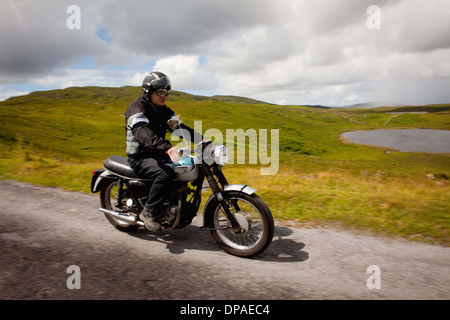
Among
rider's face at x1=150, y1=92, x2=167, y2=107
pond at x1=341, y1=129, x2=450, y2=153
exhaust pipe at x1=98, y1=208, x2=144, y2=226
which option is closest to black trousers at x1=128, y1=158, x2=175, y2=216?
exhaust pipe at x1=98, y1=208, x2=144, y2=226

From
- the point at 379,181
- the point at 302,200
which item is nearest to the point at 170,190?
the point at 302,200

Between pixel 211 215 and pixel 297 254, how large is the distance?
1.70 metres

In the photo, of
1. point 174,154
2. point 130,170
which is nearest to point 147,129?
point 174,154

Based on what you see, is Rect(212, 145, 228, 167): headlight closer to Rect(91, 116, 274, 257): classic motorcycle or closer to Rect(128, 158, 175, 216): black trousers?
Rect(91, 116, 274, 257): classic motorcycle

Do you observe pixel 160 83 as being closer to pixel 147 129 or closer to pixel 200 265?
pixel 147 129

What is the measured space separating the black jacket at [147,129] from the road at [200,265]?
70.0 inches

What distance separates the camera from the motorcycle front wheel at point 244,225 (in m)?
4.39

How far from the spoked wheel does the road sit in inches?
7.5

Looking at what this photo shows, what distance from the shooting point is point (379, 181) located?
39.5 ft

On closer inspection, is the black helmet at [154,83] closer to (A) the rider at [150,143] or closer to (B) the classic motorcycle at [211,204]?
(A) the rider at [150,143]

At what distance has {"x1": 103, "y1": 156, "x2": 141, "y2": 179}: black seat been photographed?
206 inches

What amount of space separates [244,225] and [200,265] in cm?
101

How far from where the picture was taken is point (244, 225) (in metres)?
4.65
